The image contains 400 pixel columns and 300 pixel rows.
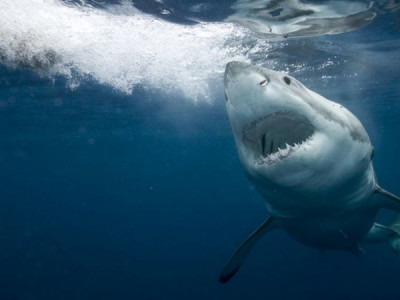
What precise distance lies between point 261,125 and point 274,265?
38.9 meters

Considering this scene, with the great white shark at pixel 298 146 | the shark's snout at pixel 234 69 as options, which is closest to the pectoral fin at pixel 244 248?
the great white shark at pixel 298 146

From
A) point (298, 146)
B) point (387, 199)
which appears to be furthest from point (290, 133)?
point (387, 199)

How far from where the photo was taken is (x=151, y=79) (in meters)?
17.0

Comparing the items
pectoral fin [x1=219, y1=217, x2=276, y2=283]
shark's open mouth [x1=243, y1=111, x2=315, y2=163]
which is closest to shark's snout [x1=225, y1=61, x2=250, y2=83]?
shark's open mouth [x1=243, y1=111, x2=315, y2=163]

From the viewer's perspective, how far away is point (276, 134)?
415 cm

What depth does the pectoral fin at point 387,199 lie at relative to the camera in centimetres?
518

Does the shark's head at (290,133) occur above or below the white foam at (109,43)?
above

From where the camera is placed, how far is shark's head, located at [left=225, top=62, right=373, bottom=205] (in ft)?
10.4

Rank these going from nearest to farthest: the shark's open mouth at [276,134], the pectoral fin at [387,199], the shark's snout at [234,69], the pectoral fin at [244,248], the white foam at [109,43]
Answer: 1. the shark's snout at [234,69]
2. the shark's open mouth at [276,134]
3. the pectoral fin at [387,199]
4. the pectoral fin at [244,248]
5. the white foam at [109,43]

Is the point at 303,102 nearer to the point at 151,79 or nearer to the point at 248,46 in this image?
the point at 248,46

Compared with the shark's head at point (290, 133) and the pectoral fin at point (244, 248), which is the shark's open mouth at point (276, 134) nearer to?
the shark's head at point (290, 133)

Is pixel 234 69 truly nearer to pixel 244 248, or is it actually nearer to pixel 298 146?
pixel 298 146

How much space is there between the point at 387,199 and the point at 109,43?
9.69 meters

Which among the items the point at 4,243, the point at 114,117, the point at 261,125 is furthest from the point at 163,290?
the point at 4,243
